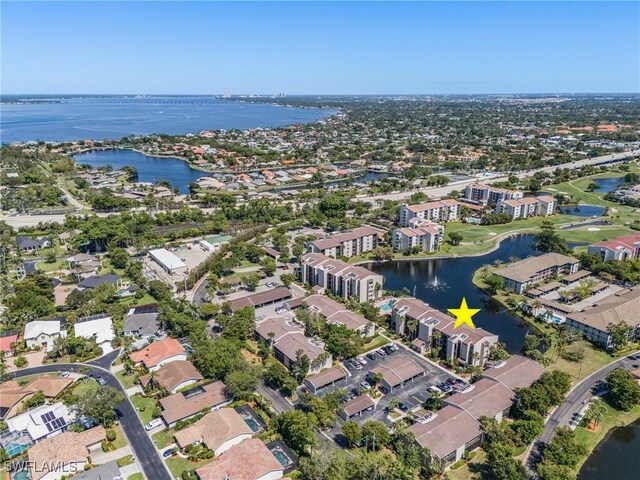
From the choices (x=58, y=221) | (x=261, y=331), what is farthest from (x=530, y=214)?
(x=58, y=221)

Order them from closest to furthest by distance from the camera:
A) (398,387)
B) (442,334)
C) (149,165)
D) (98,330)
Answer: (398,387), (442,334), (98,330), (149,165)

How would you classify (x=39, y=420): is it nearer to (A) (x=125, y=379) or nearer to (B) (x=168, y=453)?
(A) (x=125, y=379)

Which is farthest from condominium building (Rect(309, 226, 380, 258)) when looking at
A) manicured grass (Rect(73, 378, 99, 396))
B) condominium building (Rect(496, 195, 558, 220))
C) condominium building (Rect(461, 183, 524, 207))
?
condominium building (Rect(461, 183, 524, 207))

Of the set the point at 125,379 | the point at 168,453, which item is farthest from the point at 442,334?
the point at 125,379

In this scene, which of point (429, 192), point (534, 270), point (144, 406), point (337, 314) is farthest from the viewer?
point (429, 192)

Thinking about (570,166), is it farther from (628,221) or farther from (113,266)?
(113,266)

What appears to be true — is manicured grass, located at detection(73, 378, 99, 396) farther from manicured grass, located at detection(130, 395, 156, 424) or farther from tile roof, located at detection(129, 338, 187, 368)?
manicured grass, located at detection(130, 395, 156, 424)

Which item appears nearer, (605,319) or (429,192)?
(605,319)
